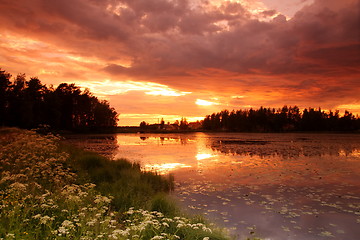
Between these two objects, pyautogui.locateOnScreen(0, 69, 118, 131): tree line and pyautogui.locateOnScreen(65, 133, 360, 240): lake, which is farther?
pyautogui.locateOnScreen(0, 69, 118, 131): tree line

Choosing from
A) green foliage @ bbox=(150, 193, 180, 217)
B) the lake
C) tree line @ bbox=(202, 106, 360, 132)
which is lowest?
the lake

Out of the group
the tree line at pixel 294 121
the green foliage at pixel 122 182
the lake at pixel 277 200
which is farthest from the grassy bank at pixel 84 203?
the tree line at pixel 294 121

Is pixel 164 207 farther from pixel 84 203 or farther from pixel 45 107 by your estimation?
pixel 45 107

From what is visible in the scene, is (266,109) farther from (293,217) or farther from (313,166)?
(293,217)

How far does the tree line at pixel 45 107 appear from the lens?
2827 inches

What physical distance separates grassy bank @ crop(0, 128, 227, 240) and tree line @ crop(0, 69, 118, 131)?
1477 inches

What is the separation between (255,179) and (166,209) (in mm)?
9868

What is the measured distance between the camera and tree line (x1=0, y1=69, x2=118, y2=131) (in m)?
71.8

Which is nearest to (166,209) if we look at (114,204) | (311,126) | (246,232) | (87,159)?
(114,204)

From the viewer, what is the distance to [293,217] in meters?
11.2

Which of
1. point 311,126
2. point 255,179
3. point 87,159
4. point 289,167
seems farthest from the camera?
point 311,126

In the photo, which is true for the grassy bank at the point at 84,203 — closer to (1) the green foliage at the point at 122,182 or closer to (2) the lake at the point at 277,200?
(1) the green foliage at the point at 122,182

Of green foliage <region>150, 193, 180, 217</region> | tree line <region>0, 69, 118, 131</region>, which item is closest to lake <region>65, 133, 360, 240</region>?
green foliage <region>150, 193, 180, 217</region>

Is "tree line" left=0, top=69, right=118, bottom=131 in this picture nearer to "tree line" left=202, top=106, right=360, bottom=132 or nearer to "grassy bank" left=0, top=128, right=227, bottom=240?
"grassy bank" left=0, top=128, right=227, bottom=240
